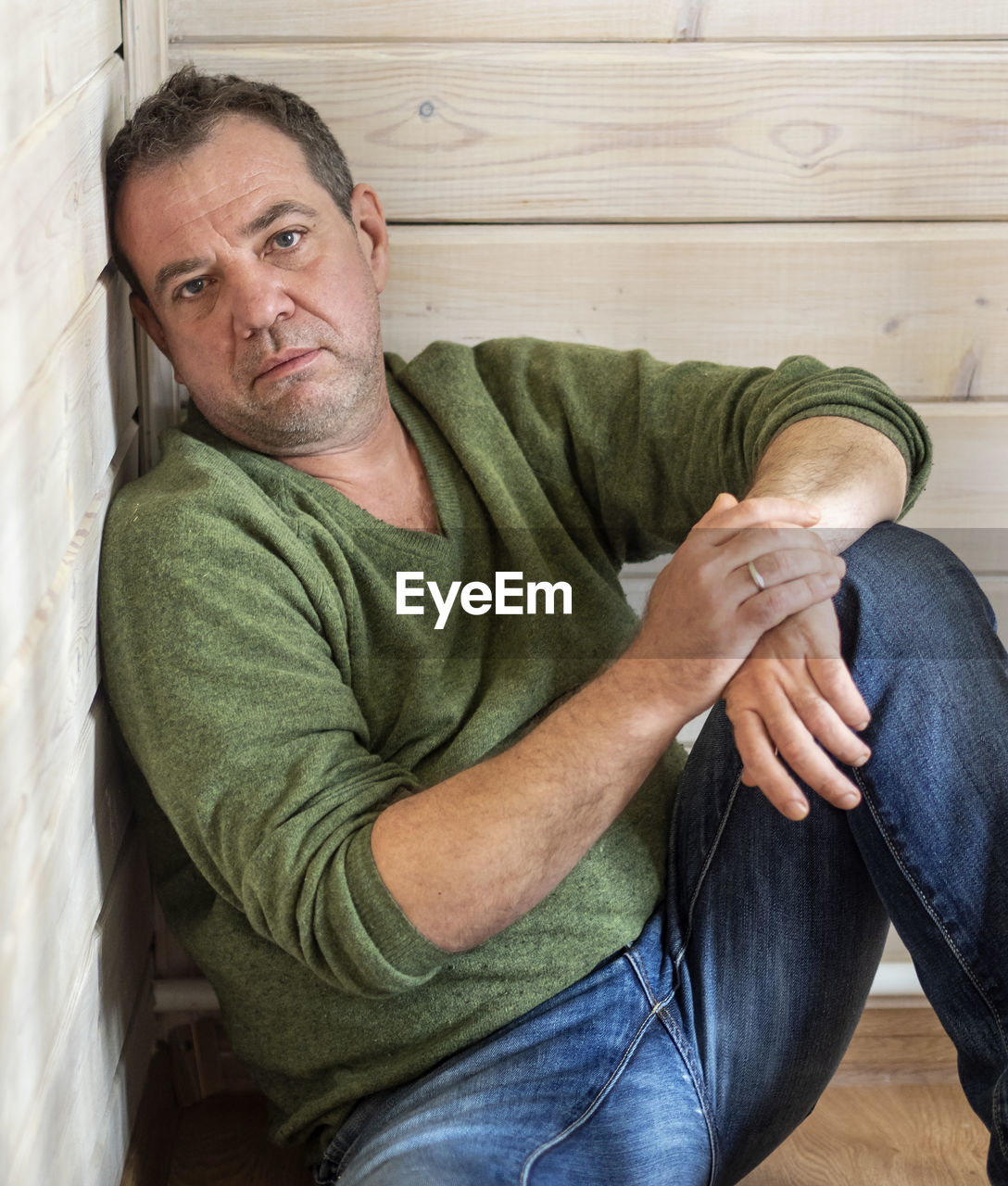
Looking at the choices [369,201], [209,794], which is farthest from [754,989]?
[369,201]

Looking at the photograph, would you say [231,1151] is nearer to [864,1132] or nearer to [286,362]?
[864,1132]

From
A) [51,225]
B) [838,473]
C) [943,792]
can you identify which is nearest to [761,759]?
[943,792]

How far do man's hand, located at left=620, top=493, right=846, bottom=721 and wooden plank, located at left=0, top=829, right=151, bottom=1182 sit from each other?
1.50 ft

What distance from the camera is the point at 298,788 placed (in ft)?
2.74

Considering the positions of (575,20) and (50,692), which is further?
(575,20)

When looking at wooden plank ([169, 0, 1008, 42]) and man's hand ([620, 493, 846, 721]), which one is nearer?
man's hand ([620, 493, 846, 721])

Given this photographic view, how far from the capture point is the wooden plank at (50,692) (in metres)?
0.68

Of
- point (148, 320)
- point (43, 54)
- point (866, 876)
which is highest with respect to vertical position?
point (43, 54)

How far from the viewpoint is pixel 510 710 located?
40.9 inches

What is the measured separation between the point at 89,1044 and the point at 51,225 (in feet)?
1.90

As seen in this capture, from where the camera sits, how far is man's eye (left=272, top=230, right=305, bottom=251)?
3.46 feet

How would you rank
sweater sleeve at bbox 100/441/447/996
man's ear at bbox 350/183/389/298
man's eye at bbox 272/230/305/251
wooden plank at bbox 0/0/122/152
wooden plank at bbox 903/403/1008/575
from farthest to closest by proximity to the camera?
wooden plank at bbox 903/403/1008/575
man's ear at bbox 350/183/389/298
man's eye at bbox 272/230/305/251
sweater sleeve at bbox 100/441/447/996
wooden plank at bbox 0/0/122/152

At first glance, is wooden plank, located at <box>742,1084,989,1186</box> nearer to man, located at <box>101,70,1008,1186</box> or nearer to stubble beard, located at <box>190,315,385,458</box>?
man, located at <box>101,70,1008,1186</box>

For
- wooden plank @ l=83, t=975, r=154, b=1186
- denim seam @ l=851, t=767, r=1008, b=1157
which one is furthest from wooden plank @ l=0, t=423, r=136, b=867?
denim seam @ l=851, t=767, r=1008, b=1157
